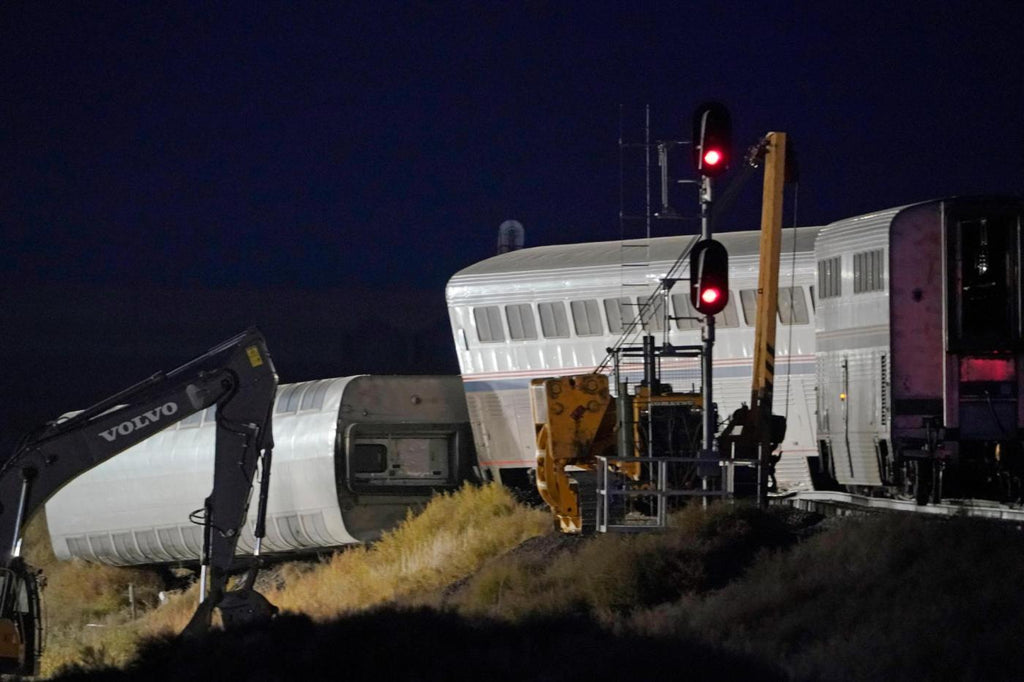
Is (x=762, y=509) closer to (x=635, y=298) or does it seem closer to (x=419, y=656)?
(x=419, y=656)

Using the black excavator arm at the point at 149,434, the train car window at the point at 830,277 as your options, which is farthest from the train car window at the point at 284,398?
the black excavator arm at the point at 149,434

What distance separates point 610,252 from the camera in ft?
111

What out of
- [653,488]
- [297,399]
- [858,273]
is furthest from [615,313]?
[653,488]

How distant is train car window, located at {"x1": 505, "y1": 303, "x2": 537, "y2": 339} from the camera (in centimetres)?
3341

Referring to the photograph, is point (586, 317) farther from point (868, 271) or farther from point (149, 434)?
point (149, 434)

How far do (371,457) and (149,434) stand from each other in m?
12.3

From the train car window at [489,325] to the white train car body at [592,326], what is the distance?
0.07ft

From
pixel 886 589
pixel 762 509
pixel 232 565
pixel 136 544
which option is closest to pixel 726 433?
pixel 762 509

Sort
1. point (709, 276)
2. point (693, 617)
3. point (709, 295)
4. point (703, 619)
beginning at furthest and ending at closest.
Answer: point (709, 295) < point (709, 276) < point (693, 617) < point (703, 619)

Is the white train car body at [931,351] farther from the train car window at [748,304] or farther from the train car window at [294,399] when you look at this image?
the train car window at [294,399]

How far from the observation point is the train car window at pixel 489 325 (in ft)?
111

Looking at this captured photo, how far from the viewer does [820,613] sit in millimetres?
12391

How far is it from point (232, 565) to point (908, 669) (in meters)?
9.37

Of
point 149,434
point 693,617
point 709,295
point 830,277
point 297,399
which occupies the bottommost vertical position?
point 693,617
